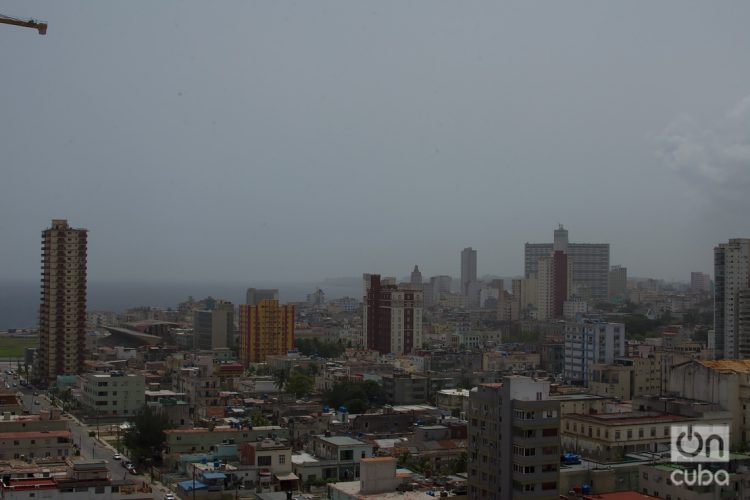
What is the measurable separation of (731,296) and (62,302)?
1989 centimetres

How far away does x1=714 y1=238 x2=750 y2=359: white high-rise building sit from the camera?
2831 centimetres

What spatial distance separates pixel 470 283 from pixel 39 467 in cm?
7405

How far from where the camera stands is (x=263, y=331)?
33.6 metres

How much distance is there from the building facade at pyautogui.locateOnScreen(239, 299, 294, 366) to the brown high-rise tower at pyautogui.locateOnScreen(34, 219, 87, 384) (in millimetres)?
6973

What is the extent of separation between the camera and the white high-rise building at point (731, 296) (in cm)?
2831

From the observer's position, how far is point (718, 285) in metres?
31.2

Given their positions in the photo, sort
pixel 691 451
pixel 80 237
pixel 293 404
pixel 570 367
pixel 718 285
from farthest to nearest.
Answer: pixel 718 285, pixel 80 237, pixel 570 367, pixel 293 404, pixel 691 451

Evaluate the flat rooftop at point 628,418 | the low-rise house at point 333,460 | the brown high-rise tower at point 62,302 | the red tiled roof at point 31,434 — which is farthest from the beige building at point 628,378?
the brown high-rise tower at point 62,302

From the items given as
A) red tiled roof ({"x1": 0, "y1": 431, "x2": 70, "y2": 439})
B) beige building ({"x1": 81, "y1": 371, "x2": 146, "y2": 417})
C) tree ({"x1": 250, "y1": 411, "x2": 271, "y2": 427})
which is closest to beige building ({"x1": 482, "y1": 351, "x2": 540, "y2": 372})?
tree ({"x1": 250, "y1": 411, "x2": 271, "y2": 427})

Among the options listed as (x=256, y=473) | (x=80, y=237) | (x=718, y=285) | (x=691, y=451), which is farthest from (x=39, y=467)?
(x=718, y=285)

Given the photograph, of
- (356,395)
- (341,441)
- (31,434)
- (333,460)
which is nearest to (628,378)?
(356,395)

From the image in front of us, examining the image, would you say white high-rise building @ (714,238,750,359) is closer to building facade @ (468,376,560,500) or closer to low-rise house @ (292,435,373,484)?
low-rise house @ (292,435,373,484)

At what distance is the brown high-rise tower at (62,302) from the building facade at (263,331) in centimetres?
697

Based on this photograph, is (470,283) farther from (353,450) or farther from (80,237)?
(353,450)
